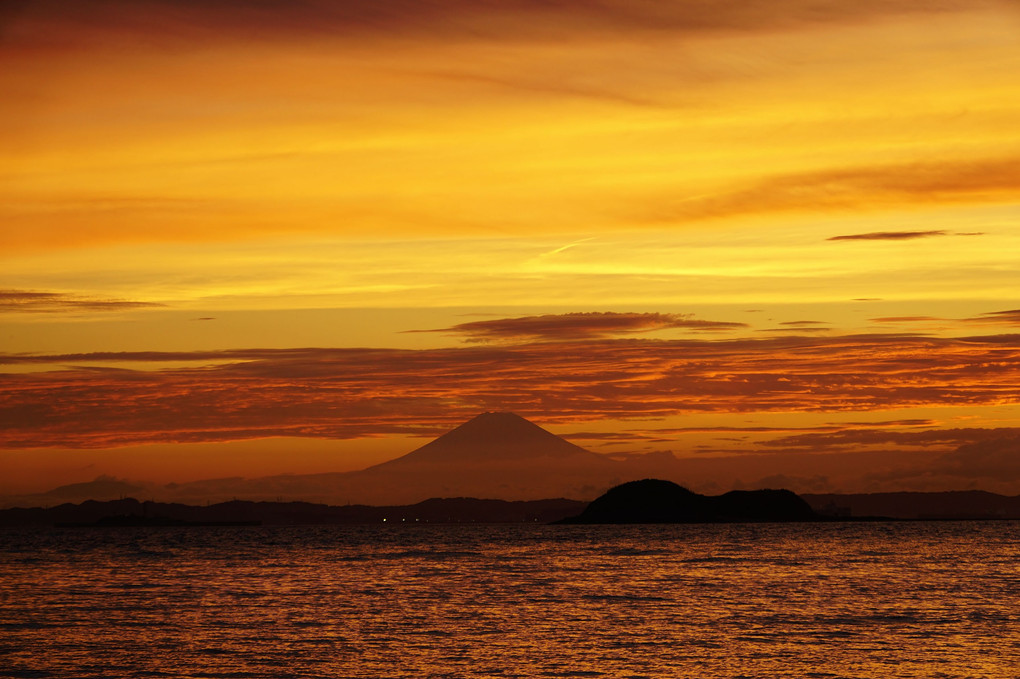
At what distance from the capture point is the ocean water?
1694 inches

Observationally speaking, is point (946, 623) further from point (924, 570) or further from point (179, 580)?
point (179, 580)

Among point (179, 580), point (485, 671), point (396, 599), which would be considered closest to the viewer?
point (485, 671)

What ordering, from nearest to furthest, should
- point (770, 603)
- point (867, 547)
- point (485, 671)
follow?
1. point (485, 671)
2. point (770, 603)
3. point (867, 547)

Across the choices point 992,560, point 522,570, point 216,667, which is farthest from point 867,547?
point 216,667

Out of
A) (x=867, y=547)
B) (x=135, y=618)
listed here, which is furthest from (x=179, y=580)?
(x=867, y=547)

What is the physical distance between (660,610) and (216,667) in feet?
→ 92.0

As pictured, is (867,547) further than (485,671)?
Yes

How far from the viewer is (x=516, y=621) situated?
191ft

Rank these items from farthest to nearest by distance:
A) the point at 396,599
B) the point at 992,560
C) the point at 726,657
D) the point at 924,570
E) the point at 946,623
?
the point at 992,560
the point at 924,570
the point at 396,599
the point at 946,623
the point at 726,657

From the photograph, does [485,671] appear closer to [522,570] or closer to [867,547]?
[522,570]

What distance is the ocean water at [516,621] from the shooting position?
43.0 meters

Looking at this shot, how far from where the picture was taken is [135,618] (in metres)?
60.0

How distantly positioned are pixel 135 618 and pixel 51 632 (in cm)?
794

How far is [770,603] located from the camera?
6712cm
